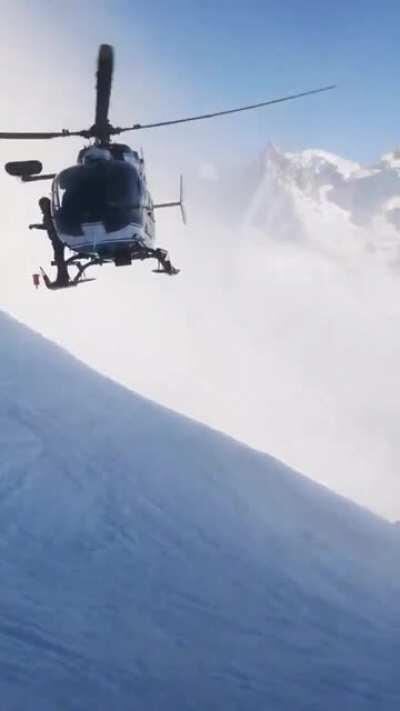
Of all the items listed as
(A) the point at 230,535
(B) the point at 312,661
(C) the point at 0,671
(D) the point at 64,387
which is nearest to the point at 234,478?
(A) the point at 230,535

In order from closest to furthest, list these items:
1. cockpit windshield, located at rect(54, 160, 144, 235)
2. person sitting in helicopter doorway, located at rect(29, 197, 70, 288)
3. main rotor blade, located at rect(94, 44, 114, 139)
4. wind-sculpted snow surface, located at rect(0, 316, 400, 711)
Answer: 1. wind-sculpted snow surface, located at rect(0, 316, 400, 711)
2. main rotor blade, located at rect(94, 44, 114, 139)
3. cockpit windshield, located at rect(54, 160, 144, 235)
4. person sitting in helicopter doorway, located at rect(29, 197, 70, 288)

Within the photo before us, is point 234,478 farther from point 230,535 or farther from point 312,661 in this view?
point 312,661

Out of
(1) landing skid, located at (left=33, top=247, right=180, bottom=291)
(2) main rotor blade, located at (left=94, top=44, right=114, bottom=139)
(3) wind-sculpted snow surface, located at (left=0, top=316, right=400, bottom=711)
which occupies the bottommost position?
(3) wind-sculpted snow surface, located at (left=0, top=316, right=400, bottom=711)

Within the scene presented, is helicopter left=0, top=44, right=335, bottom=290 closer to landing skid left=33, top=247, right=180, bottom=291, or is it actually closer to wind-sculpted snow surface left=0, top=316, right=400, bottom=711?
landing skid left=33, top=247, right=180, bottom=291

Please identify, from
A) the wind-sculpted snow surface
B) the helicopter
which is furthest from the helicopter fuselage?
the wind-sculpted snow surface

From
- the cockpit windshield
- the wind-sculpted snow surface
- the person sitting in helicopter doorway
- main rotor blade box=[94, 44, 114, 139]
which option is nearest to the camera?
the wind-sculpted snow surface

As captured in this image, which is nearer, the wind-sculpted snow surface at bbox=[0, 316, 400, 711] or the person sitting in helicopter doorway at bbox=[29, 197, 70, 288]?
the wind-sculpted snow surface at bbox=[0, 316, 400, 711]

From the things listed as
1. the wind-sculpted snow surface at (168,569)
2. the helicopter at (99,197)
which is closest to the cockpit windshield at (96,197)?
the helicopter at (99,197)
